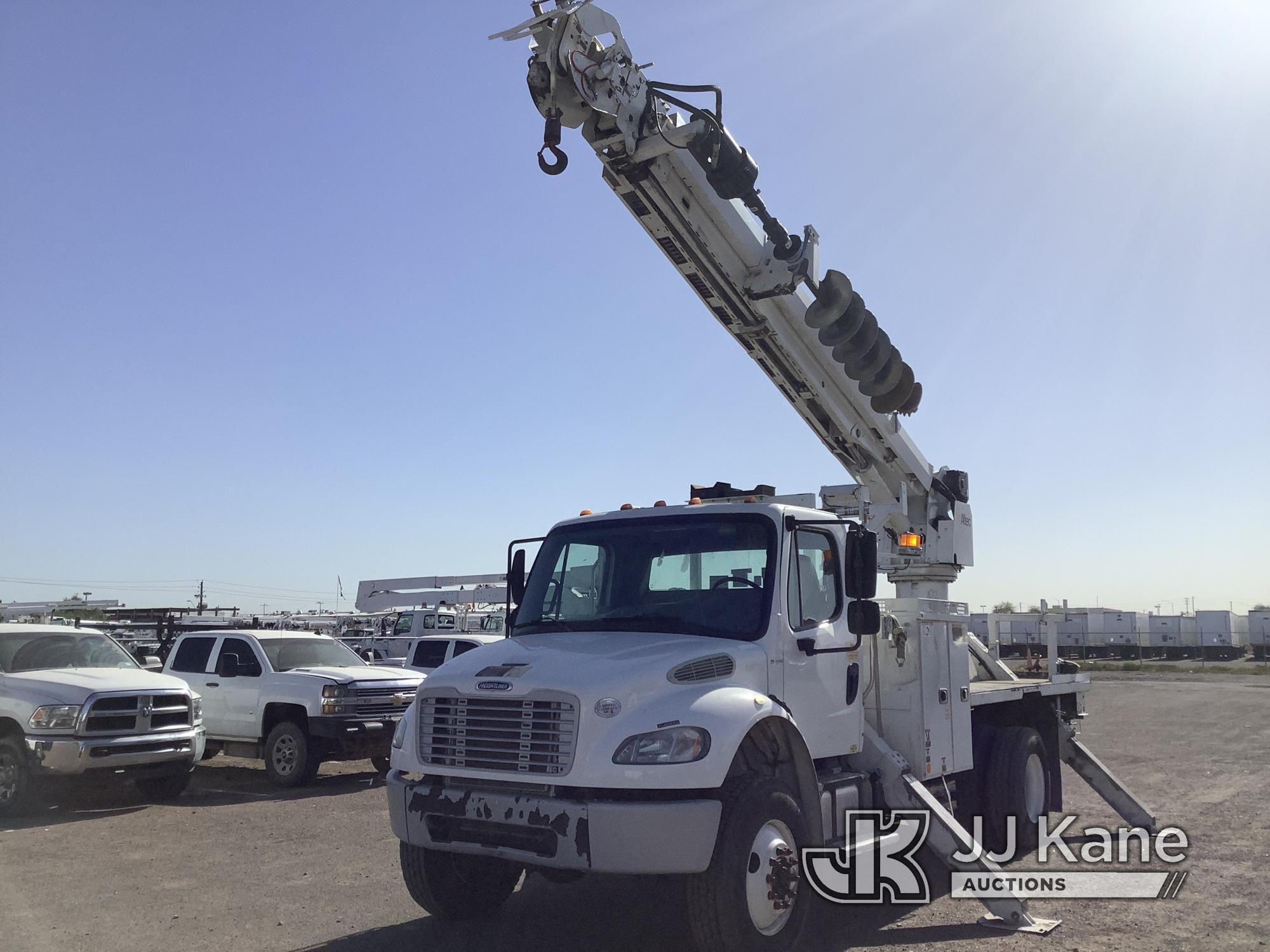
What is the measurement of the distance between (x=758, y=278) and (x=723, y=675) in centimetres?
417

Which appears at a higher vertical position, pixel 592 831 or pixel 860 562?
pixel 860 562

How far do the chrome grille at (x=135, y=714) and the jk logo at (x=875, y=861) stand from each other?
25.7ft

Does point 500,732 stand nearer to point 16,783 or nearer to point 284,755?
point 16,783

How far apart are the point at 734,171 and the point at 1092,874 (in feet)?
20.3

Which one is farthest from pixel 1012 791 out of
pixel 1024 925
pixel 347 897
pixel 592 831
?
pixel 347 897

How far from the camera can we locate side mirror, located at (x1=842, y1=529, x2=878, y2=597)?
592 centimetres

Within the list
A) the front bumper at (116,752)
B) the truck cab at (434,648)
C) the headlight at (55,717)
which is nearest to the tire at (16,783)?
the front bumper at (116,752)

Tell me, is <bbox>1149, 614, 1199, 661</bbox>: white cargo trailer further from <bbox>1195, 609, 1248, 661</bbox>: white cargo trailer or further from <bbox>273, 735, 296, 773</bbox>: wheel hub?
<bbox>273, 735, 296, 773</bbox>: wheel hub

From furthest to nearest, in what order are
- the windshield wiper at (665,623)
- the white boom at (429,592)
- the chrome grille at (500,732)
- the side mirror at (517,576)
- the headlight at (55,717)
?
the white boom at (429,592) → the headlight at (55,717) → the side mirror at (517,576) → the windshield wiper at (665,623) → the chrome grille at (500,732)

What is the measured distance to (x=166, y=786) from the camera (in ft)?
37.1

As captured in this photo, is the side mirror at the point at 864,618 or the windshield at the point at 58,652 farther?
the windshield at the point at 58,652

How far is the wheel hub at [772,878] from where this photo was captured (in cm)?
514

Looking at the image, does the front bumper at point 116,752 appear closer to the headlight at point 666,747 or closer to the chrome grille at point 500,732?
the chrome grille at point 500,732

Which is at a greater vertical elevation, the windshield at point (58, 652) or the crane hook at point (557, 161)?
the crane hook at point (557, 161)
